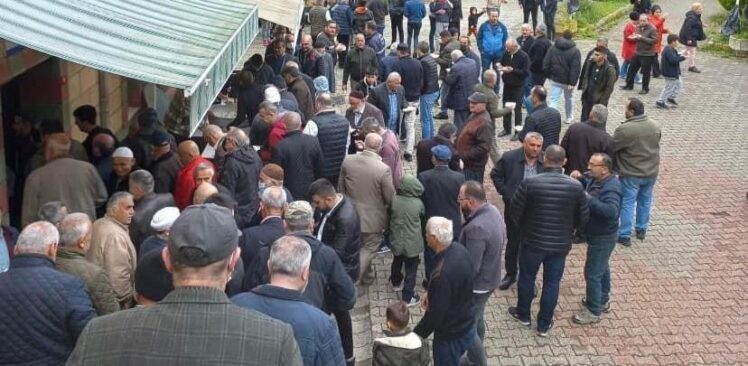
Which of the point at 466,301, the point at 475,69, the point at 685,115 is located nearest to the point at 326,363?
the point at 466,301

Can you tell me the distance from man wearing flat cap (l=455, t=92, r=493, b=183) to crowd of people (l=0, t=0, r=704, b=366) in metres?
0.02

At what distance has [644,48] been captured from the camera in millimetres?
15414

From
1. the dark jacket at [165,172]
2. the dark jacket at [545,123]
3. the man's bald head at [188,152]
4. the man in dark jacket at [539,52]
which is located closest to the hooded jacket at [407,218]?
the man's bald head at [188,152]

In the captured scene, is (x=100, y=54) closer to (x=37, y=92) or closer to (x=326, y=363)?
(x=326, y=363)

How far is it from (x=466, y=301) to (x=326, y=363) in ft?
7.40

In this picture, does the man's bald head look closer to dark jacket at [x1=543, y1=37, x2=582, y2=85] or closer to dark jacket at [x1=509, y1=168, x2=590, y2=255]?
dark jacket at [x1=509, y1=168, x2=590, y2=255]

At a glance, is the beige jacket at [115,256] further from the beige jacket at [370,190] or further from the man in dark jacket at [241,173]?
the beige jacket at [370,190]

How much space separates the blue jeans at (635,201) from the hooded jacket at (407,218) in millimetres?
2760

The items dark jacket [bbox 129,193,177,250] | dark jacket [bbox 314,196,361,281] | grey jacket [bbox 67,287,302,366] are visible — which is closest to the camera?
grey jacket [bbox 67,287,302,366]

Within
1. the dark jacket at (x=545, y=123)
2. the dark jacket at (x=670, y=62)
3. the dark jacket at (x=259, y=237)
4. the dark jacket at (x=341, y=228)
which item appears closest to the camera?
the dark jacket at (x=259, y=237)

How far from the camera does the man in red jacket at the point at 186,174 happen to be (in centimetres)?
701

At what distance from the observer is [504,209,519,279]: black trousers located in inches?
313

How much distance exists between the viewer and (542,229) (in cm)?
680

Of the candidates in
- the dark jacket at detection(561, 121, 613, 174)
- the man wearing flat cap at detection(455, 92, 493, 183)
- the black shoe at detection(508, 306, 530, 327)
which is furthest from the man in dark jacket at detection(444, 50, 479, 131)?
the black shoe at detection(508, 306, 530, 327)
